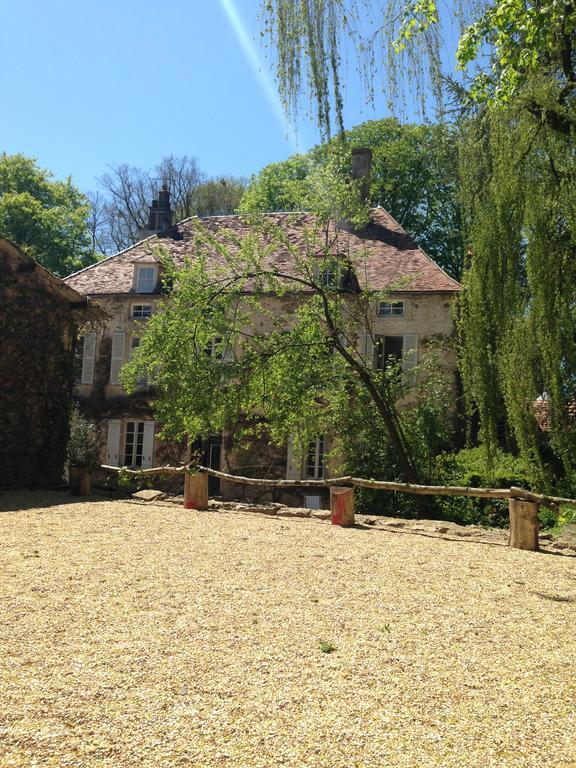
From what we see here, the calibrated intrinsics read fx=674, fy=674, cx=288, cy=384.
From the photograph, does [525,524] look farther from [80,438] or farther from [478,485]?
[80,438]

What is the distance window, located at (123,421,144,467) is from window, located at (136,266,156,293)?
376cm

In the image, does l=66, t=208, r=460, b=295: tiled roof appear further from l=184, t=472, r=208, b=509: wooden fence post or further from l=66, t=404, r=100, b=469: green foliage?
l=184, t=472, r=208, b=509: wooden fence post

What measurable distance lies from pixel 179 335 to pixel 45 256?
59.7ft

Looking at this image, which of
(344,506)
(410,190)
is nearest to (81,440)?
(344,506)

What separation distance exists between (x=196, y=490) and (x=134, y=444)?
7.95 meters

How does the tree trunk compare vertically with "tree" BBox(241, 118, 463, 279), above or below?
below

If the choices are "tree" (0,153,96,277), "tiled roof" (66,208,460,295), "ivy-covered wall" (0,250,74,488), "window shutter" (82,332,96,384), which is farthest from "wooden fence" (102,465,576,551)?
"tree" (0,153,96,277)

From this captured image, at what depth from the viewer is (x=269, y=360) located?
38.0 ft

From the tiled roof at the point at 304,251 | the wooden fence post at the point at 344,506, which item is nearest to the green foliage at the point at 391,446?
the wooden fence post at the point at 344,506

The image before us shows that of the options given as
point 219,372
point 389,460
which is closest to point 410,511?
point 389,460

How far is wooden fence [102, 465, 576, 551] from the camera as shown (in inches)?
329

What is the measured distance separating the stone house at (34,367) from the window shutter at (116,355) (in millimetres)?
4647

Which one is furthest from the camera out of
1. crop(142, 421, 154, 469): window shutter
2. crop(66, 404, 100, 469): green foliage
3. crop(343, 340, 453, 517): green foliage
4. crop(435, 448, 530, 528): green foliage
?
crop(142, 421, 154, 469): window shutter

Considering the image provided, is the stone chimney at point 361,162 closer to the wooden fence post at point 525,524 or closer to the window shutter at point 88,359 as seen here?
the window shutter at point 88,359
